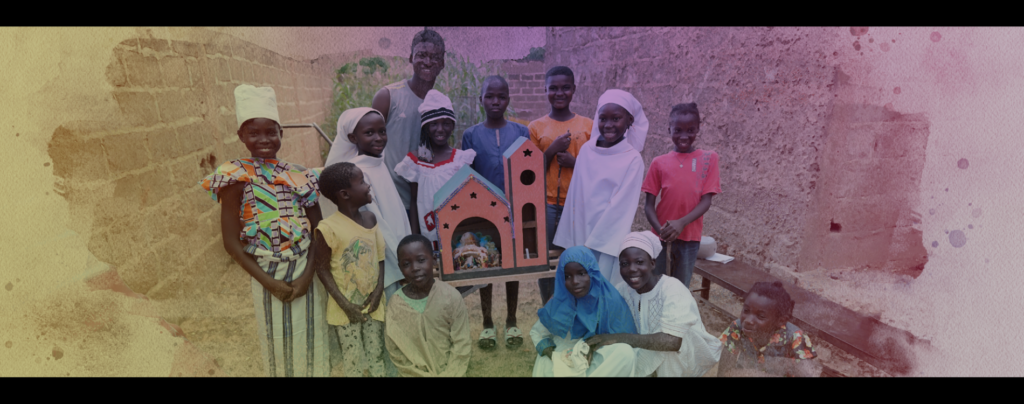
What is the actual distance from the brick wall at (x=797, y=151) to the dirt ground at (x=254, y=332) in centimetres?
66

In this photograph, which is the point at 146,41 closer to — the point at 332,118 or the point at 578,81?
the point at 332,118

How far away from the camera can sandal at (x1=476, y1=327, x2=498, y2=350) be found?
118 inches

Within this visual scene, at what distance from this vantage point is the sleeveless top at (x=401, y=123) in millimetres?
2908

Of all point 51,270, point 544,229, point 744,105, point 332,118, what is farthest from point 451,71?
point 51,270

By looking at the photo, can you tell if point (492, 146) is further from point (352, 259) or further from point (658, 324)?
point (658, 324)

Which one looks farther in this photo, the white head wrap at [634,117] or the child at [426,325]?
the white head wrap at [634,117]

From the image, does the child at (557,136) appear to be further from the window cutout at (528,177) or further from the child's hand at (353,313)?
the child's hand at (353,313)

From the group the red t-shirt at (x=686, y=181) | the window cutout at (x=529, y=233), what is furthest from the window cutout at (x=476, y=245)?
the red t-shirt at (x=686, y=181)

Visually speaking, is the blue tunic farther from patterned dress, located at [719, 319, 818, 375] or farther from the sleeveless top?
patterned dress, located at [719, 319, 818, 375]

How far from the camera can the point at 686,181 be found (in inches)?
106

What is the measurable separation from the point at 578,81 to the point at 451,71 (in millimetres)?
1576

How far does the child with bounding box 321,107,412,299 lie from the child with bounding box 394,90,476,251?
213mm

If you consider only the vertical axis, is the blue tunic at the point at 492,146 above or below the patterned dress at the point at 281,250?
above

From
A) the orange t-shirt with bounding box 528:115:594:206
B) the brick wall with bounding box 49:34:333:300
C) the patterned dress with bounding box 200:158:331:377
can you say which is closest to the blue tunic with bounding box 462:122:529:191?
the orange t-shirt with bounding box 528:115:594:206
